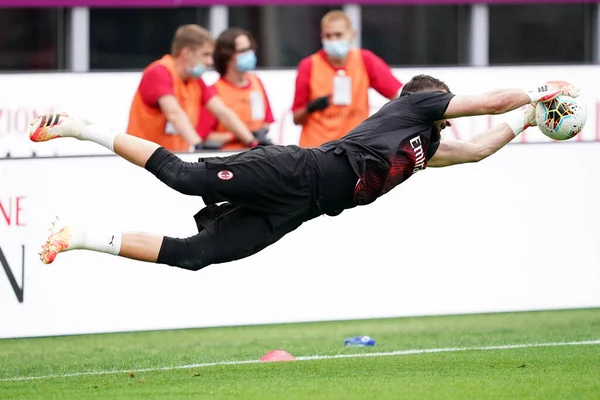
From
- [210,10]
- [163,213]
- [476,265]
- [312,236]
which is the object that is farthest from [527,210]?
[210,10]

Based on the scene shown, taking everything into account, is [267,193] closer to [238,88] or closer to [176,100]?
[176,100]

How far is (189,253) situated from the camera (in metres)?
8.89

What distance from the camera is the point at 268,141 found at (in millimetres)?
12625

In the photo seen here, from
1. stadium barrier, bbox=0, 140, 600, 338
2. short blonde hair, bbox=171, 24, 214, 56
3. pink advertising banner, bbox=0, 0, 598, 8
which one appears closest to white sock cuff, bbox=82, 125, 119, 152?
stadium barrier, bbox=0, 140, 600, 338

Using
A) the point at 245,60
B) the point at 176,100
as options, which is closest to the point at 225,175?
the point at 176,100

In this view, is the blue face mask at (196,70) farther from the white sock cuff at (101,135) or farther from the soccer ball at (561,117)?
the soccer ball at (561,117)

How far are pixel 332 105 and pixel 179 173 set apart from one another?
15.4ft

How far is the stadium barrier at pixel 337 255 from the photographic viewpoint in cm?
1066

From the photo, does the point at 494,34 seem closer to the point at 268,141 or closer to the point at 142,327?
the point at 268,141

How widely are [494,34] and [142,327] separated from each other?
9984 millimetres

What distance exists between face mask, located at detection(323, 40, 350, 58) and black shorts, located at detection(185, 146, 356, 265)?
4.43 meters

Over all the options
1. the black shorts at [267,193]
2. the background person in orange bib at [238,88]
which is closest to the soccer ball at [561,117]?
the black shorts at [267,193]

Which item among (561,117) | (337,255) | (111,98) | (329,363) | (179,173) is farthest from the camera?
(111,98)

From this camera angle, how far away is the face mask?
43.5 feet
